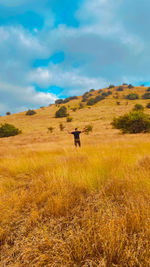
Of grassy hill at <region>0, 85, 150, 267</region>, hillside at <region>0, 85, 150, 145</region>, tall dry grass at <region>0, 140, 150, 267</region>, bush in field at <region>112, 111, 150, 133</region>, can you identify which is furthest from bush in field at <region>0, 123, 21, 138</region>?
grassy hill at <region>0, 85, 150, 267</region>

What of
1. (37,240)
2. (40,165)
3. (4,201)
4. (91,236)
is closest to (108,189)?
(91,236)

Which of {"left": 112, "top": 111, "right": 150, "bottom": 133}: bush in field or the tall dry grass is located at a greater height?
{"left": 112, "top": 111, "right": 150, "bottom": 133}: bush in field

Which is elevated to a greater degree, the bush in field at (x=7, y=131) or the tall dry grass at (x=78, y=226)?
the bush in field at (x=7, y=131)

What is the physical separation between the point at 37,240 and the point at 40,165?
121 inches

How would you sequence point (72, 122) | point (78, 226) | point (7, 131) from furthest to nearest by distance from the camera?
point (72, 122), point (7, 131), point (78, 226)

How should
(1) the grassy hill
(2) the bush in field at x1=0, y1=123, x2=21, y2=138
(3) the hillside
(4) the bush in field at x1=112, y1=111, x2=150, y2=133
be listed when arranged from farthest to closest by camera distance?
(2) the bush in field at x1=0, y1=123, x2=21, y2=138 < (3) the hillside < (4) the bush in field at x1=112, y1=111, x2=150, y2=133 < (1) the grassy hill

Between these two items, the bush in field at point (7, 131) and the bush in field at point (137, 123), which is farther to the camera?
the bush in field at point (7, 131)

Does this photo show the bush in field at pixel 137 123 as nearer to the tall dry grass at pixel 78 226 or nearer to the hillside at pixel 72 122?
the hillside at pixel 72 122

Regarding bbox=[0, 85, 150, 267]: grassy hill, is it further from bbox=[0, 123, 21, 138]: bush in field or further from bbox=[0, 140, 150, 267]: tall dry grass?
bbox=[0, 123, 21, 138]: bush in field

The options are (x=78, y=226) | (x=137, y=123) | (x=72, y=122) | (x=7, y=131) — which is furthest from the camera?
(x=72, y=122)

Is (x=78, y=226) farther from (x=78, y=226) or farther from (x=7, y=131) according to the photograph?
(x=7, y=131)

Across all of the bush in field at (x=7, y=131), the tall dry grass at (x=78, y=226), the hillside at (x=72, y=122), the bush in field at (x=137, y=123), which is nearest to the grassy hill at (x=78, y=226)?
the tall dry grass at (x=78, y=226)

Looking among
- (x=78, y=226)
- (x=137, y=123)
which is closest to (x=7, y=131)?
(x=137, y=123)

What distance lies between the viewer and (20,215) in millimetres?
2014
